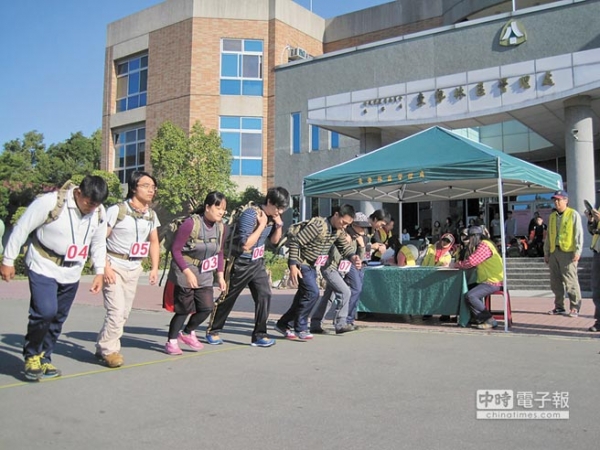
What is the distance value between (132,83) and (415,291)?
2809 centimetres

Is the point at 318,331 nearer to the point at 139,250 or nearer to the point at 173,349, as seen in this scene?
the point at 173,349

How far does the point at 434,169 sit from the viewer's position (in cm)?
875

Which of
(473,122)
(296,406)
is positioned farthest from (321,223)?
(473,122)

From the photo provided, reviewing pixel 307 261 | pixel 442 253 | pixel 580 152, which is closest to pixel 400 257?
pixel 442 253

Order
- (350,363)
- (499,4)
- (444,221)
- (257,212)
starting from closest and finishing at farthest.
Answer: (350,363), (257,212), (444,221), (499,4)

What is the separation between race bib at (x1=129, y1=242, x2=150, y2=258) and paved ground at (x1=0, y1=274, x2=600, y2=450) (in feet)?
3.63

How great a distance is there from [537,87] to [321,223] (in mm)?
12873

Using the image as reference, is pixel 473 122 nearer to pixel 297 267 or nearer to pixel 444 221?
pixel 444 221

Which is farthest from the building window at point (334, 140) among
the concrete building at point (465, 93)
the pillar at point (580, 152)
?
the pillar at point (580, 152)

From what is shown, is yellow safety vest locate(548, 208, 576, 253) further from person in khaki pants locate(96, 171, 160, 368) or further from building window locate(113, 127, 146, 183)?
building window locate(113, 127, 146, 183)

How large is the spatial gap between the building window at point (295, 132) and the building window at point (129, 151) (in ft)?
30.9

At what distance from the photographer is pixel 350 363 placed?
5.90 metres

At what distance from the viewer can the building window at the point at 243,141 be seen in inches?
1137

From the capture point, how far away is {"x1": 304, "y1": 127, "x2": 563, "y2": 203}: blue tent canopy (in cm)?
851
